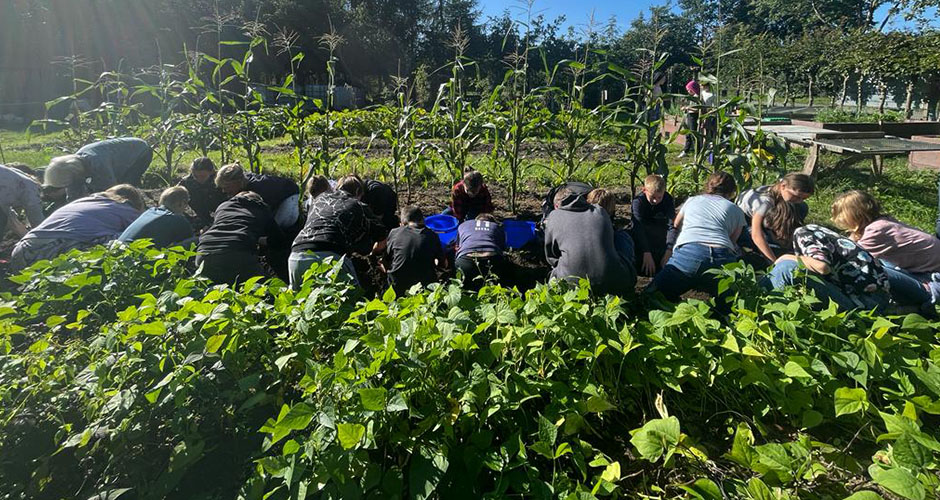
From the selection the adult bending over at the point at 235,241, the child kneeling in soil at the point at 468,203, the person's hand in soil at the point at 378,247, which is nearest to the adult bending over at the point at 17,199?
the adult bending over at the point at 235,241

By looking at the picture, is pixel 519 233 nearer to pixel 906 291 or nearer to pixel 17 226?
pixel 906 291

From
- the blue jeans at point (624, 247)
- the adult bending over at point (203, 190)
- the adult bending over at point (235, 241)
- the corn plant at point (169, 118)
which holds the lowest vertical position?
the blue jeans at point (624, 247)

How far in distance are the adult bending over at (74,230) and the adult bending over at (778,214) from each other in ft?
16.7

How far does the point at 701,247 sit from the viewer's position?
10.8 ft

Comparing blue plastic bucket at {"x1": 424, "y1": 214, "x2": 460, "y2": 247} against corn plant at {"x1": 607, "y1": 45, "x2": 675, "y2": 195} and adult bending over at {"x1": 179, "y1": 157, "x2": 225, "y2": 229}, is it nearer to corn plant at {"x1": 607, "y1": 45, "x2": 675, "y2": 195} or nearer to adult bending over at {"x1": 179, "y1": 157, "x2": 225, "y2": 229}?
corn plant at {"x1": 607, "y1": 45, "x2": 675, "y2": 195}

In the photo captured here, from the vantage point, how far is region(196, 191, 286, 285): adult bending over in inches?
133

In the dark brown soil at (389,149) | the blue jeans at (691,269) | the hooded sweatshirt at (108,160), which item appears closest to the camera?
the blue jeans at (691,269)

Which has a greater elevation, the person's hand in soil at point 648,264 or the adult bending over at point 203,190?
the adult bending over at point 203,190

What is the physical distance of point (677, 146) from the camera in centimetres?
998

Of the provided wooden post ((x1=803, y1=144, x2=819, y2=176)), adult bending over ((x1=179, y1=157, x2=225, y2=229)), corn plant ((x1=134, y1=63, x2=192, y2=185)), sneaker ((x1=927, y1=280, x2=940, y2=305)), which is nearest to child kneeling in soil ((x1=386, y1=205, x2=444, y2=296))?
adult bending over ((x1=179, y1=157, x2=225, y2=229))

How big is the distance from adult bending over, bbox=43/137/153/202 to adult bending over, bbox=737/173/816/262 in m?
6.56

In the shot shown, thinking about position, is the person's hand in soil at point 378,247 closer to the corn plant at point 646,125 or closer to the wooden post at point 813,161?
the corn plant at point 646,125

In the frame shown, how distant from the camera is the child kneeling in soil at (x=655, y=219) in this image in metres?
4.11

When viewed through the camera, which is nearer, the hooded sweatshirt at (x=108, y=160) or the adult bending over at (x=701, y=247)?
the adult bending over at (x=701, y=247)
